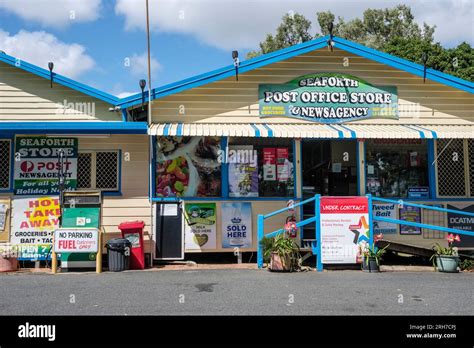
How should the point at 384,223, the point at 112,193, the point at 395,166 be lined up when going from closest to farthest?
the point at 112,193
the point at 384,223
the point at 395,166

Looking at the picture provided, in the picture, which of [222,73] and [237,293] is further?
[222,73]

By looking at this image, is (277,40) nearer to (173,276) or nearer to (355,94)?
(355,94)

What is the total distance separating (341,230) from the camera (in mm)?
9742

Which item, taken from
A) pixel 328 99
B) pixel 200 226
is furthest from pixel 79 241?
pixel 328 99

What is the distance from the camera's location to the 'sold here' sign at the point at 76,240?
372 inches

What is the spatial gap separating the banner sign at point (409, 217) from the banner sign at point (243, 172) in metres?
3.64

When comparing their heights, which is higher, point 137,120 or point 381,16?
point 381,16

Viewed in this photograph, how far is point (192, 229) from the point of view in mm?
10578

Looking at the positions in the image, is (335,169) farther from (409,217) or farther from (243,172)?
(243,172)

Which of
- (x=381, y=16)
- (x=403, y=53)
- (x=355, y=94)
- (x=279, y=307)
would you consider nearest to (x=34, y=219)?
(x=279, y=307)

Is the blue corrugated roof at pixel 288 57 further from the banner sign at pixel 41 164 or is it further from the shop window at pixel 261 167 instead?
the banner sign at pixel 41 164

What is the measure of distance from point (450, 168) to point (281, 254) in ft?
17.3

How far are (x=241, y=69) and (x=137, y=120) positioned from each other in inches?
115

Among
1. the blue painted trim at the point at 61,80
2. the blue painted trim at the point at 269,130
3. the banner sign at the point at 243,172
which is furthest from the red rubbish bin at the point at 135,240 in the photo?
the blue painted trim at the point at 269,130
